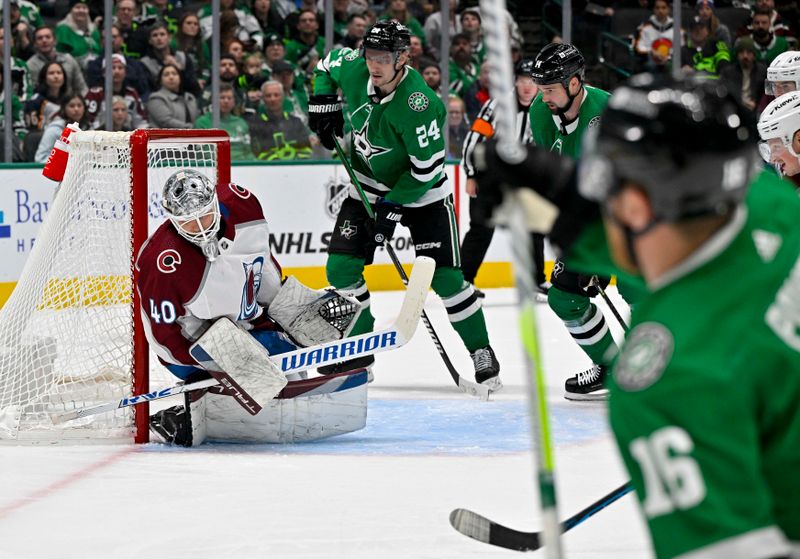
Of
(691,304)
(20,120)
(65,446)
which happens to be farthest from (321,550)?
(20,120)

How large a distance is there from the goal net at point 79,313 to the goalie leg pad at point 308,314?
43 cm

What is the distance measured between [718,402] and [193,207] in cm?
256

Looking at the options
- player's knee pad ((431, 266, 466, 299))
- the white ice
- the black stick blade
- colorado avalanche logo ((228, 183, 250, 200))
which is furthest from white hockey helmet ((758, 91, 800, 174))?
player's knee pad ((431, 266, 466, 299))

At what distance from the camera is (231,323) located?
3.52 meters

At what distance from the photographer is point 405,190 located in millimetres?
4520

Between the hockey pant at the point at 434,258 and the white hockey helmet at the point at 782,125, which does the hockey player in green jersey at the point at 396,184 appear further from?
the white hockey helmet at the point at 782,125

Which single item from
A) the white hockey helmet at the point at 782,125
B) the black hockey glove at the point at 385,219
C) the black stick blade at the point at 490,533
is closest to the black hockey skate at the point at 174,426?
the black hockey glove at the point at 385,219

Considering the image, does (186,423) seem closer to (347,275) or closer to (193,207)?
(193,207)

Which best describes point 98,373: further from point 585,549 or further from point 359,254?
point 585,549

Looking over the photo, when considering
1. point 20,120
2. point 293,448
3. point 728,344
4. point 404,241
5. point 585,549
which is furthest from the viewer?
point 404,241

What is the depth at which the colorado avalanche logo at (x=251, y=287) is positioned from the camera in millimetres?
3658

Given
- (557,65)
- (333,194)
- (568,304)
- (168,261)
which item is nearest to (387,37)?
(557,65)

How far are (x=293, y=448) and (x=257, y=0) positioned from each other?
407 cm

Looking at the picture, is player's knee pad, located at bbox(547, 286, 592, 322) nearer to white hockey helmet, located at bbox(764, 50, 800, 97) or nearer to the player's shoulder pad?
white hockey helmet, located at bbox(764, 50, 800, 97)
